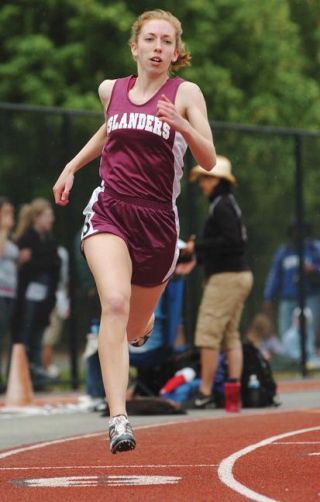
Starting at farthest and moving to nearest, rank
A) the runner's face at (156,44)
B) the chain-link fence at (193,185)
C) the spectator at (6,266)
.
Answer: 1. the chain-link fence at (193,185)
2. the spectator at (6,266)
3. the runner's face at (156,44)

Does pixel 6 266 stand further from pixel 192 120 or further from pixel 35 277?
pixel 192 120

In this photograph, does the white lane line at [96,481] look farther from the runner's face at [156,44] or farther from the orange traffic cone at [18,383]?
the orange traffic cone at [18,383]

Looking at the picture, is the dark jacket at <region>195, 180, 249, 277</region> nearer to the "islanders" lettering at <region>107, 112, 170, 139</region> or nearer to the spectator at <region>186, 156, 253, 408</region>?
the spectator at <region>186, 156, 253, 408</region>

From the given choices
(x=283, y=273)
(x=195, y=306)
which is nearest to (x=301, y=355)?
(x=283, y=273)

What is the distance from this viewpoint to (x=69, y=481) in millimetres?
8977

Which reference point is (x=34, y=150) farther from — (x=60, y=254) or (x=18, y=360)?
(x=18, y=360)

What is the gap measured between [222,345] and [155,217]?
6.18 meters

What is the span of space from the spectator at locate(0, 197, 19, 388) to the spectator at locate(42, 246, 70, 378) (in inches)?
22.6

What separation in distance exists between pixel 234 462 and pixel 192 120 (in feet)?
6.26

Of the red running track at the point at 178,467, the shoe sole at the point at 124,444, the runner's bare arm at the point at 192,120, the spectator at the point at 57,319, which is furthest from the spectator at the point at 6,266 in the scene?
the shoe sole at the point at 124,444

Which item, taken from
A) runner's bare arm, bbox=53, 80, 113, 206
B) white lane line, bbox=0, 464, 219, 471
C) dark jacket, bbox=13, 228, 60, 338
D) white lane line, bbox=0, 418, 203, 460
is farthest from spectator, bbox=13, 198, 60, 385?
white lane line, bbox=0, 464, 219, 471

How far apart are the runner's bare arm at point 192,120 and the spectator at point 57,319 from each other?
26.8 ft

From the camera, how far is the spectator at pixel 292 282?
67.7ft

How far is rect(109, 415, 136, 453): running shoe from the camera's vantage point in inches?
350
